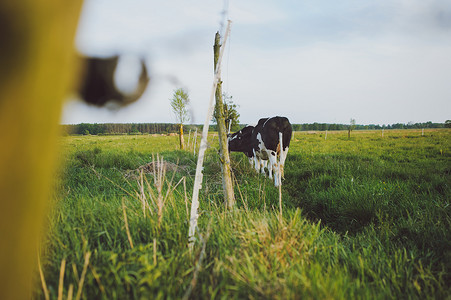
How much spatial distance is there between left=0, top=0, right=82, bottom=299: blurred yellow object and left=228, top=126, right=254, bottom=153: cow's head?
9.06 metres

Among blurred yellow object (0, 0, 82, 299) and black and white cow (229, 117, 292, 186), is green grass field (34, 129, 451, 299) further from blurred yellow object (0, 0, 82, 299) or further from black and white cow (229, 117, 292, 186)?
black and white cow (229, 117, 292, 186)

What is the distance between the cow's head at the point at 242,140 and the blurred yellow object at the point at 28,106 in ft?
29.7

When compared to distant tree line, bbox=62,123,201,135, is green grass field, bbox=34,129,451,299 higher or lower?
lower

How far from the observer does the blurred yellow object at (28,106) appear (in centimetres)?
35

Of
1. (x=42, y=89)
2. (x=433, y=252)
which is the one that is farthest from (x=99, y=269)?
(x=433, y=252)

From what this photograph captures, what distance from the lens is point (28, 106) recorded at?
38cm

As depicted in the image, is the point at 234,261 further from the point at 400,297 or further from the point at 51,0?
the point at 51,0

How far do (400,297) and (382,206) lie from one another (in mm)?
2085

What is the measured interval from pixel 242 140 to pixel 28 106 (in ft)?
31.1

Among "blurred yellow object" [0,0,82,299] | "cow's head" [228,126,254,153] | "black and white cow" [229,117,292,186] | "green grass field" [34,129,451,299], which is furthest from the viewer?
"cow's head" [228,126,254,153]

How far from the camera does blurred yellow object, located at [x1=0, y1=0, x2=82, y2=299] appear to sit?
0.35m

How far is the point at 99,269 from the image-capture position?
149cm

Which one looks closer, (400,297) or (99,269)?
(99,269)

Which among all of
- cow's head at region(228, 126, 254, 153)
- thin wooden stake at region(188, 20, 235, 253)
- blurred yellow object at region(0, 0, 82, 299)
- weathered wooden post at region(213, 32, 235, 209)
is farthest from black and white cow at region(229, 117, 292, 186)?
blurred yellow object at region(0, 0, 82, 299)
